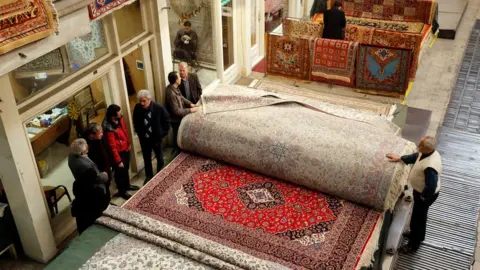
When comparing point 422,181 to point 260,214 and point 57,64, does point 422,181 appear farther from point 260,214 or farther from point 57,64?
point 57,64

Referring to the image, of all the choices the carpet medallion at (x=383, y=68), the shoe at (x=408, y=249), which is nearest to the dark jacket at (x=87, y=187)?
the shoe at (x=408, y=249)

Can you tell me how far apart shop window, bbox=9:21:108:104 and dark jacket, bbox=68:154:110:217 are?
2.71ft

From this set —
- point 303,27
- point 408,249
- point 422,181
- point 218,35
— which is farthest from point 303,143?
point 303,27

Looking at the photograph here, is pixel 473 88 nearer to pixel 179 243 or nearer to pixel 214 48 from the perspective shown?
pixel 214 48

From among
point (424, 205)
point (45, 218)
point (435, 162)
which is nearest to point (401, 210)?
point (424, 205)

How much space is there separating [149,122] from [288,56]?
368cm

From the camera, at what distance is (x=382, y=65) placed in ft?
27.3

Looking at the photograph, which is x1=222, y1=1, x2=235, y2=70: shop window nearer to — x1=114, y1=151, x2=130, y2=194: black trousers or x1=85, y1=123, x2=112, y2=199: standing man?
x1=114, y1=151, x2=130, y2=194: black trousers

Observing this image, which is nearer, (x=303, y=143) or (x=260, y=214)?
(x=260, y=214)

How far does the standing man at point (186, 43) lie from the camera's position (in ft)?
25.5

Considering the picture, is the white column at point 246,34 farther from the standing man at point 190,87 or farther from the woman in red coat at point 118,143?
the woman in red coat at point 118,143

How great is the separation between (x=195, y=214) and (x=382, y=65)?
460cm

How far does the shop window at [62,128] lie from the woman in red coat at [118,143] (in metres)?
0.37

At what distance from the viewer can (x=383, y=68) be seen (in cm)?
834
